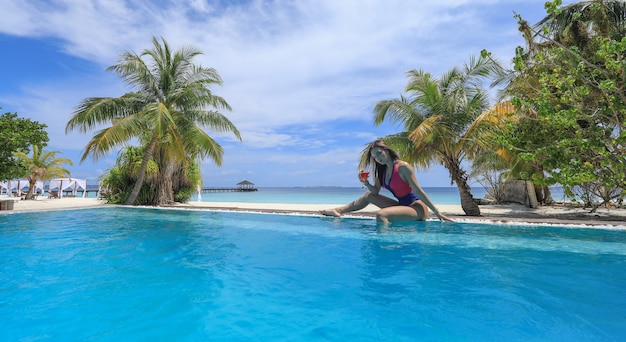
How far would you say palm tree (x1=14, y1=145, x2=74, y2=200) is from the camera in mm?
25041

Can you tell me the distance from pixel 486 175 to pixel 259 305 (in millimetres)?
19642

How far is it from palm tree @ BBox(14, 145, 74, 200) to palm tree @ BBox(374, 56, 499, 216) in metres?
26.5

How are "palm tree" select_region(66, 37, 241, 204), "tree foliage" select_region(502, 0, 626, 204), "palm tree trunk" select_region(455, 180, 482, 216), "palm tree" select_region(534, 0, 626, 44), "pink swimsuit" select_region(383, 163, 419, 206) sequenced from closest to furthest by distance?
1. "tree foliage" select_region(502, 0, 626, 204)
2. "pink swimsuit" select_region(383, 163, 419, 206)
3. "palm tree" select_region(534, 0, 626, 44)
4. "palm tree trunk" select_region(455, 180, 482, 216)
5. "palm tree" select_region(66, 37, 241, 204)

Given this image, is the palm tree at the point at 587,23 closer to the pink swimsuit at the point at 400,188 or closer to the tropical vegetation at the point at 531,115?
the tropical vegetation at the point at 531,115

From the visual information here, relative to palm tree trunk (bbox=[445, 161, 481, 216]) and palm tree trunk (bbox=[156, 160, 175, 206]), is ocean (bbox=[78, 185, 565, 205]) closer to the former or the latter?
palm tree trunk (bbox=[445, 161, 481, 216])

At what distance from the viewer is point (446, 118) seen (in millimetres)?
10656

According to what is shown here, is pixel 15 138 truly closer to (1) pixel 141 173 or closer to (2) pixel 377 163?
(1) pixel 141 173

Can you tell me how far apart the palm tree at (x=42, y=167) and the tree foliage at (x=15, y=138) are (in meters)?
15.4

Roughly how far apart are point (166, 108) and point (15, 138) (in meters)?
4.98

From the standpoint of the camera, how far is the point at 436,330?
2268 millimetres

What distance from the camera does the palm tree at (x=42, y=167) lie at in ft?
82.2

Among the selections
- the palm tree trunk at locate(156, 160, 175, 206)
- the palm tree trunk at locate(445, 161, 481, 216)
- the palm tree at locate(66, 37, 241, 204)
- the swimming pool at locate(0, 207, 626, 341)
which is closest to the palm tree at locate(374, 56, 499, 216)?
the palm tree trunk at locate(445, 161, 481, 216)

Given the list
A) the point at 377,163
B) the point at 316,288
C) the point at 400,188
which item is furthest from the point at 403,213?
the point at 316,288

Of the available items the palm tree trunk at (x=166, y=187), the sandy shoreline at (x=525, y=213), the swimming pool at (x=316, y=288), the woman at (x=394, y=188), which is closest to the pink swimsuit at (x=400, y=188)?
the woman at (x=394, y=188)
